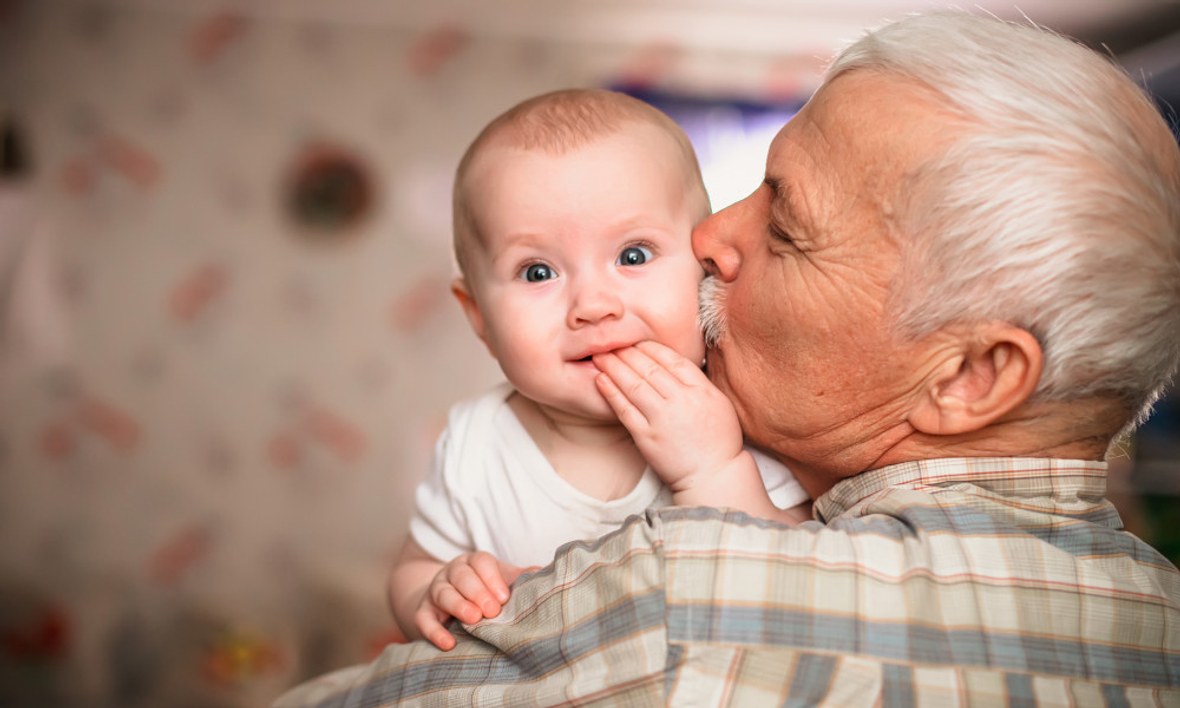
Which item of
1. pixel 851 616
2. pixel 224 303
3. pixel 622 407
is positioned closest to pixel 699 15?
pixel 224 303

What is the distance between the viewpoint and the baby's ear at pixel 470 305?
1.44 metres

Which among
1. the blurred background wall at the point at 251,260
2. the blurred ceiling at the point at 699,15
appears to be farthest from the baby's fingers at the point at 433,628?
the blurred ceiling at the point at 699,15

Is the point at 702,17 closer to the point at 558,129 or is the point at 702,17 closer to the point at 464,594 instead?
the point at 558,129

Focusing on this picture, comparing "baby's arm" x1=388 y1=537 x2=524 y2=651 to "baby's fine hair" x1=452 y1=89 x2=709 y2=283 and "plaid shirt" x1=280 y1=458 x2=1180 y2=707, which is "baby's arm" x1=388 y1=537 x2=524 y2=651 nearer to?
"plaid shirt" x1=280 y1=458 x2=1180 y2=707

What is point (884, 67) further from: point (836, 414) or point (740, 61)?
point (740, 61)

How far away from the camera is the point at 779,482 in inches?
52.4

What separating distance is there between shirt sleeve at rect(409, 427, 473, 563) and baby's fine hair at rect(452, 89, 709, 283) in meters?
0.28

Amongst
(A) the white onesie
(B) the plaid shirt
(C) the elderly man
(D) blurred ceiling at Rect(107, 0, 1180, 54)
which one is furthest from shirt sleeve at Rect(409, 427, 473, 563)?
(D) blurred ceiling at Rect(107, 0, 1180, 54)

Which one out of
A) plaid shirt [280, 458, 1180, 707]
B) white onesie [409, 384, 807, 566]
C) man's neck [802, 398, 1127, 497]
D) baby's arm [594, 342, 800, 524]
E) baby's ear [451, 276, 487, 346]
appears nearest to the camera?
plaid shirt [280, 458, 1180, 707]

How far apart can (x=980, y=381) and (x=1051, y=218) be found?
0.62ft

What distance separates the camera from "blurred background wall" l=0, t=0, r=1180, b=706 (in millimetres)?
5250

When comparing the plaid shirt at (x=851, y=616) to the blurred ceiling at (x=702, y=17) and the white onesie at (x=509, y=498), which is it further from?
the blurred ceiling at (x=702, y=17)

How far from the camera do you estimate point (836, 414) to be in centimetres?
114

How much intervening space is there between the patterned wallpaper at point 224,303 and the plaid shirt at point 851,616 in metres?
4.25
